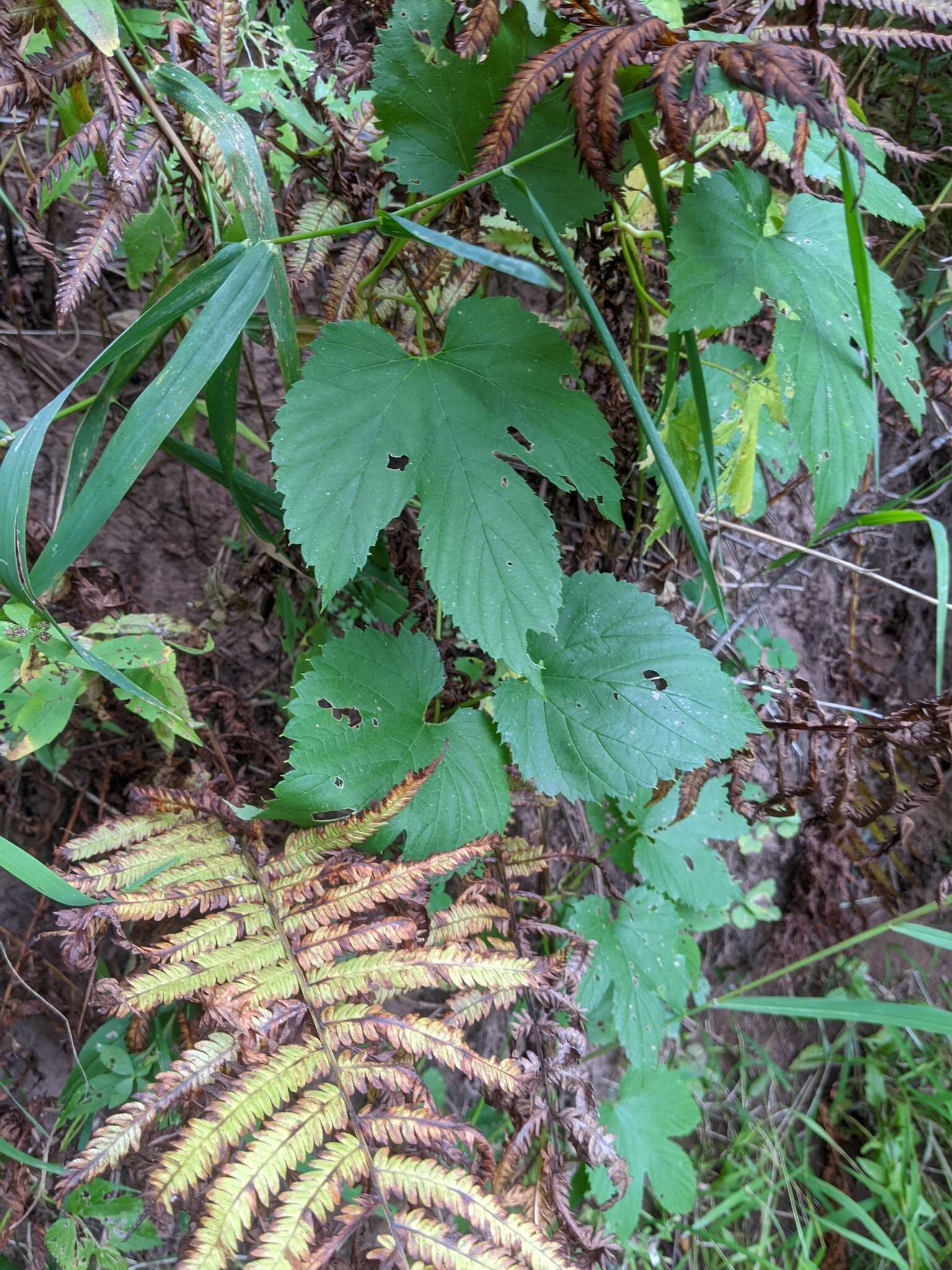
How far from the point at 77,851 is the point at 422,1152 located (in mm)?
601

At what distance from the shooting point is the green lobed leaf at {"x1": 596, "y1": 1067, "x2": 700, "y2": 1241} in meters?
1.76

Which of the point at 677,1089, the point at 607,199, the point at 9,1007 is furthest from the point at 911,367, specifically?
the point at 9,1007

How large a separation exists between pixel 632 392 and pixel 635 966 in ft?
3.69

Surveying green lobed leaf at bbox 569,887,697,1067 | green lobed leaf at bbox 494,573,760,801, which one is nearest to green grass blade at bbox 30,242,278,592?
green lobed leaf at bbox 494,573,760,801

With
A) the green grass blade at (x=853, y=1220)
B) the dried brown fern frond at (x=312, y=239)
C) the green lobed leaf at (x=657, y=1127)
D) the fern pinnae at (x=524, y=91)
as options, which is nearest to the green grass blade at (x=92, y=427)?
the dried brown fern frond at (x=312, y=239)

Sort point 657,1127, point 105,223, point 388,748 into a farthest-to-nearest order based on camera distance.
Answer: point 657,1127 < point 388,748 < point 105,223

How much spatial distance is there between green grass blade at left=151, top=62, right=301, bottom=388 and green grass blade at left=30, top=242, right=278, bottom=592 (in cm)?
9

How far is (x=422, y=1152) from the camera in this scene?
3.22 feet

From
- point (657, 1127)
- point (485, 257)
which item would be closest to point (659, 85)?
point (485, 257)

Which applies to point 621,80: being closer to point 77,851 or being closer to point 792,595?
point 77,851

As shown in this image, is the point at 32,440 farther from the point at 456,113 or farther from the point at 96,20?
the point at 456,113

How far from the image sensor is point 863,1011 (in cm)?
137

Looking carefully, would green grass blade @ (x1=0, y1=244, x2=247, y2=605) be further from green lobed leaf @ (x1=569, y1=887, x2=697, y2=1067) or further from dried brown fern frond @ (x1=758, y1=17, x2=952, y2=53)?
green lobed leaf @ (x1=569, y1=887, x2=697, y2=1067)

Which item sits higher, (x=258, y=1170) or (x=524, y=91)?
(x=524, y=91)
